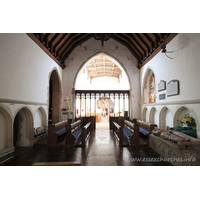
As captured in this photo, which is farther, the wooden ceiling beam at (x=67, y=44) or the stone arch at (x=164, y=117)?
the wooden ceiling beam at (x=67, y=44)

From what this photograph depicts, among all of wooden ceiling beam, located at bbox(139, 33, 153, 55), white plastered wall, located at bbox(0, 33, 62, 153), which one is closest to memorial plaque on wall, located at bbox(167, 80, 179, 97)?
wooden ceiling beam, located at bbox(139, 33, 153, 55)

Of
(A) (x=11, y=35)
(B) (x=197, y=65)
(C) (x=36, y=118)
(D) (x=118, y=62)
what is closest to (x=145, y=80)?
(D) (x=118, y=62)

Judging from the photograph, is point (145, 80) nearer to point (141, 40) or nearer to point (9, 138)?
point (141, 40)

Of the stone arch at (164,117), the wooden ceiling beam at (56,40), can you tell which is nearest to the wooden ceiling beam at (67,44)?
the wooden ceiling beam at (56,40)

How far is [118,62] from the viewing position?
10344 mm

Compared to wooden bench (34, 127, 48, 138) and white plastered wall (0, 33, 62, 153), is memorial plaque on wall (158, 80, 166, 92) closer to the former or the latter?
white plastered wall (0, 33, 62, 153)

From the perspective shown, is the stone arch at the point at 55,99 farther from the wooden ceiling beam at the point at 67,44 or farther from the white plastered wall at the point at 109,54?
the wooden ceiling beam at the point at 67,44

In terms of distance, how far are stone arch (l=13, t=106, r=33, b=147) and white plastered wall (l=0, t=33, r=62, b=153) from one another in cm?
9

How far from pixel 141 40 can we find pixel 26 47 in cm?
619

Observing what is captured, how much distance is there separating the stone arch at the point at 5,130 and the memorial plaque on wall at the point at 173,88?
19.3 ft

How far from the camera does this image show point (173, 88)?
18.2 ft

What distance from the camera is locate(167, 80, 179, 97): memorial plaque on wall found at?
208 inches

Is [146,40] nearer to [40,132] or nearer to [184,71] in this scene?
[184,71]

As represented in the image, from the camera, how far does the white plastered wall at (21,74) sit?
13.2 feet
